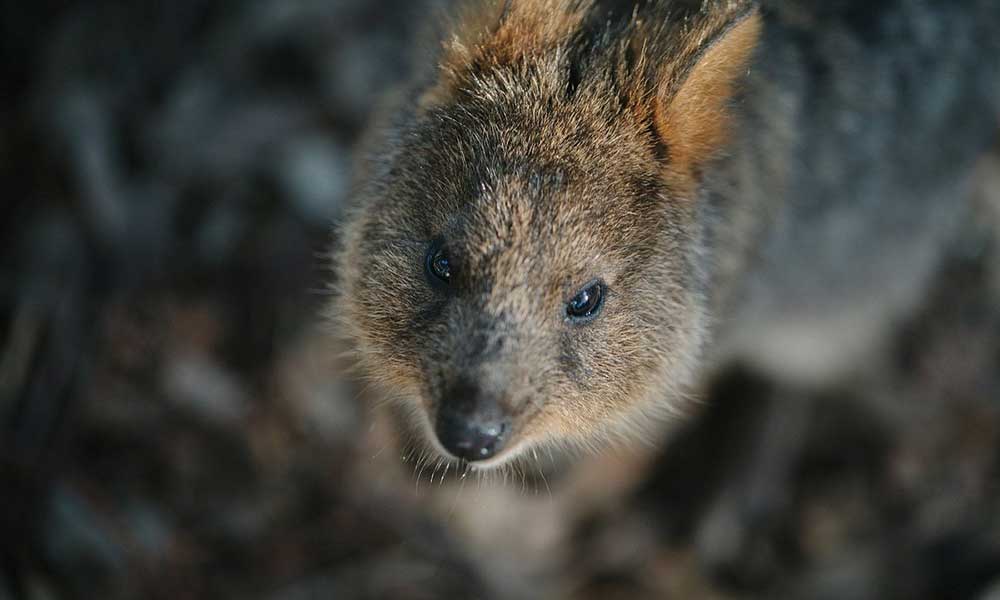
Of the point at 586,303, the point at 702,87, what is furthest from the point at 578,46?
the point at 586,303

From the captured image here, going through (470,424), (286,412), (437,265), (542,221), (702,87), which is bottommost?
(286,412)

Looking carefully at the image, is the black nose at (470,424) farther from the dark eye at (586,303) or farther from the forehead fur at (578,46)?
the forehead fur at (578,46)

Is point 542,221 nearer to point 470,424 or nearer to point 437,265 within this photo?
point 437,265

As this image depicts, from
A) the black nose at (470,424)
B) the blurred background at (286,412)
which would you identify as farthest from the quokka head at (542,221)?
the blurred background at (286,412)

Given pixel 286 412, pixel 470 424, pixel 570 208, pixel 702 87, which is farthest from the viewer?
pixel 286 412

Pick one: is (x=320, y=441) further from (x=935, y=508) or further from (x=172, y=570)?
(x=935, y=508)

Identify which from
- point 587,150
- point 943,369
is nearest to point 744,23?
point 587,150
